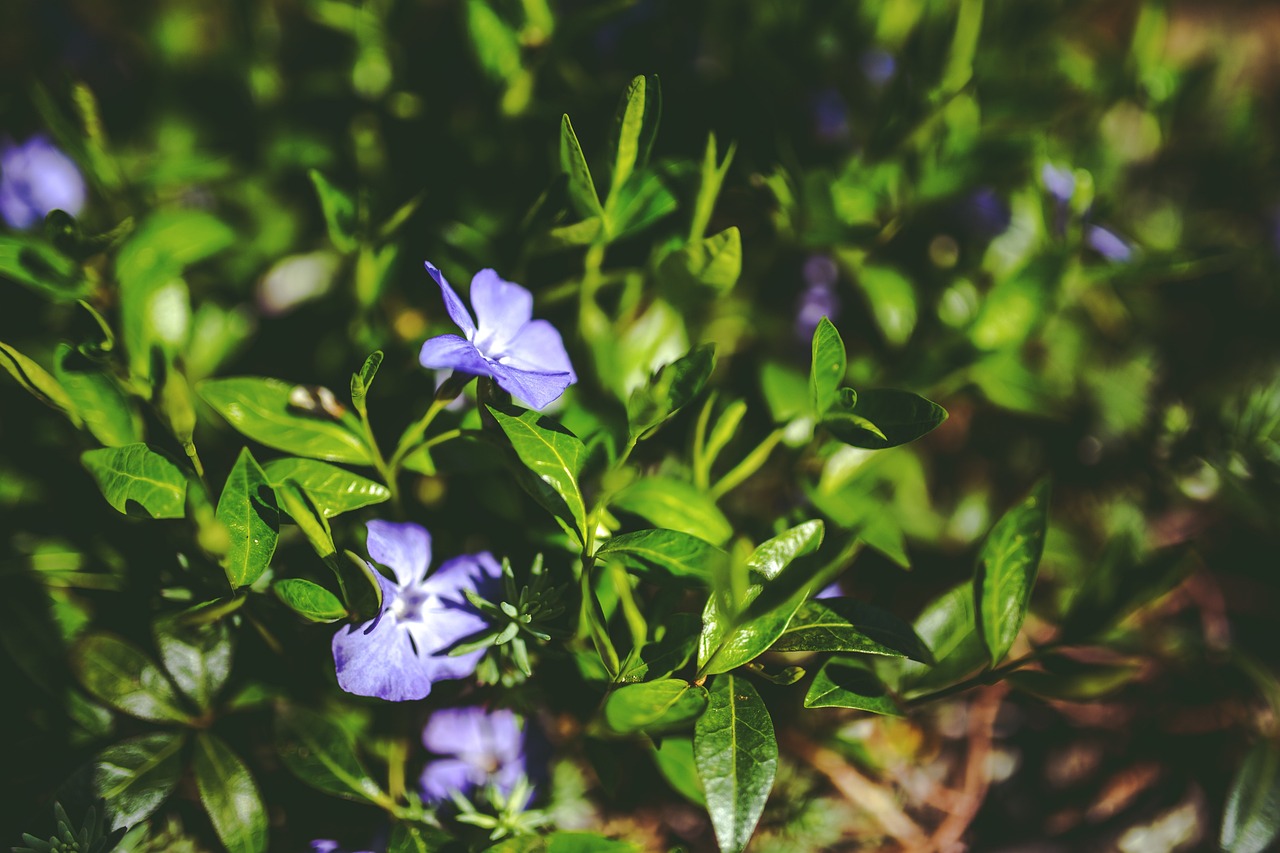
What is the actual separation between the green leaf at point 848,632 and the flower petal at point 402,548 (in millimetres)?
504

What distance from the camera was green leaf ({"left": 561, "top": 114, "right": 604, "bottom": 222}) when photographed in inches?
40.0

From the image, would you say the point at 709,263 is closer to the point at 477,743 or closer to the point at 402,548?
the point at 402,548

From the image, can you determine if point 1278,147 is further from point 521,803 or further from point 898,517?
point 521,803

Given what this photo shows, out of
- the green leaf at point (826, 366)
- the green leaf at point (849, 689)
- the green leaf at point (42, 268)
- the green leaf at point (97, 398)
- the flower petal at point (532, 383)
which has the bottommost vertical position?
the green leaf at point (849, 689)

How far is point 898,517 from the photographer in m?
1.50

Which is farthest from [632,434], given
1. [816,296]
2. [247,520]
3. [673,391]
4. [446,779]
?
[816,296]

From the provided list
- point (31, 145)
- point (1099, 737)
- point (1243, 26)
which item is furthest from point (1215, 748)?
point (31, 145)

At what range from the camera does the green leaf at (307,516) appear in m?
0.92

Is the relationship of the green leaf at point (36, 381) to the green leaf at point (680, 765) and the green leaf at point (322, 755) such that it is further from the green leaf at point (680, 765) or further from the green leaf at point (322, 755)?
the green leaf at point (680, 765)

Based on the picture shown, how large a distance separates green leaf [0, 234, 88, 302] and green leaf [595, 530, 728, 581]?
92 cm

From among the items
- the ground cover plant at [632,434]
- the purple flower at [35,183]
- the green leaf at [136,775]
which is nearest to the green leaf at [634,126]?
the ground cover plant at [632,434]

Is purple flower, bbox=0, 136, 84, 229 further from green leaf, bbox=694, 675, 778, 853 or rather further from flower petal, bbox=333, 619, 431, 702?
green leaf, bbox=694, 675, 778, 853

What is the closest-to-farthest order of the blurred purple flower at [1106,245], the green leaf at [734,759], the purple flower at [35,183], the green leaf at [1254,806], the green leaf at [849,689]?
the green leaf at [734,759] → the green leaf at [849,689] → the green leaf at [1254,806] → the purple flower at [35,183] → the blurred purple flower at [1106,245]

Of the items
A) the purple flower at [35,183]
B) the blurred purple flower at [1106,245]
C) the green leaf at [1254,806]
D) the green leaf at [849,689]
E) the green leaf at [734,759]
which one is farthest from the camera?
the blurred purple flower at [1106,245]
